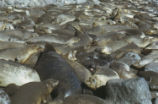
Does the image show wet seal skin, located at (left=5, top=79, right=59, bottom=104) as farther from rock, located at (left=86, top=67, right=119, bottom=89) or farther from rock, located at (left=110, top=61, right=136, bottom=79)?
rock, located at (left=110, top=61, right=136, bottom=79)

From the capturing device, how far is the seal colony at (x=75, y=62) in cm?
370

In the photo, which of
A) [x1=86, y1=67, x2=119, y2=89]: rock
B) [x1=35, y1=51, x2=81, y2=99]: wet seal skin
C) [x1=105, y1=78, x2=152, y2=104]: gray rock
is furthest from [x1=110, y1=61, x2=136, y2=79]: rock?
[x1=105, y1=78, x2=152, y2=104]: gray rock

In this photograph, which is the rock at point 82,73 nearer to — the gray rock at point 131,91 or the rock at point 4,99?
the gray rock at point 131,91

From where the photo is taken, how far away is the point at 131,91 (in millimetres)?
3645

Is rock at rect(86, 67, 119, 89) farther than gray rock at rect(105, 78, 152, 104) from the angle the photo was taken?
Yes

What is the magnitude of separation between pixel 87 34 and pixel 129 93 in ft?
13.7

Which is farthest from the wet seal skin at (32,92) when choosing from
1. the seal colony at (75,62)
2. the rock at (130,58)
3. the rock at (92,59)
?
the rock at (130,58)

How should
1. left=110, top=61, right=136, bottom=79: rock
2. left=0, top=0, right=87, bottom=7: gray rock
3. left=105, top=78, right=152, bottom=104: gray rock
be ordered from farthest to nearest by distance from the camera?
left=0, top=0, right=87, bottom=7: gray rock → left=110, top=61, right=136, bottom=79: rock → left=105, top=78, right=152, bottom=104: gray rock

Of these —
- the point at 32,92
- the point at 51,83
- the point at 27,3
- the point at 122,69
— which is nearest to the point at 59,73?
the point at 51,83

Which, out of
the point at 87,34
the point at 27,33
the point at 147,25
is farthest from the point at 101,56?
the point at 147,25

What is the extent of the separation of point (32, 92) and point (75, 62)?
2022 millimetres

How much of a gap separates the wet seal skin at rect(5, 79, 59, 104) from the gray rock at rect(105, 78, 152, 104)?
94cm

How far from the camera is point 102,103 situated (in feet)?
11.8

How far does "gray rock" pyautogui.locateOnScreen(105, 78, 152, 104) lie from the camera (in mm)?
3605
